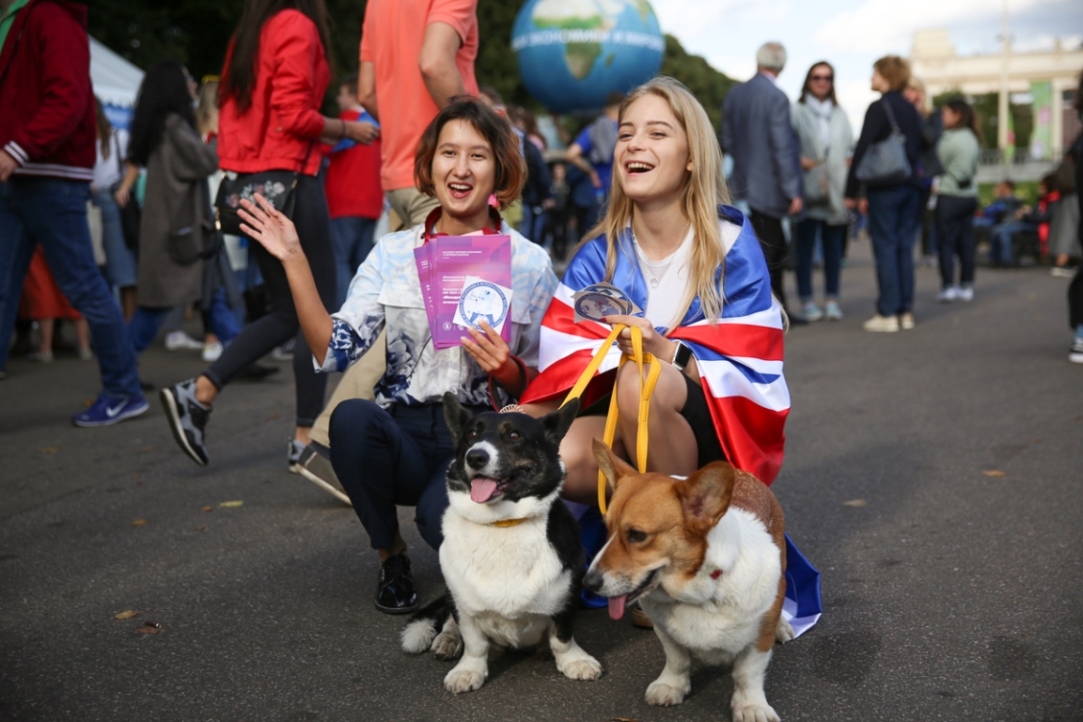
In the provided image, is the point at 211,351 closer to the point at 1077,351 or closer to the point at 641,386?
the point at 641,386

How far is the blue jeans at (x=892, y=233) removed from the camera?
31.4 feet

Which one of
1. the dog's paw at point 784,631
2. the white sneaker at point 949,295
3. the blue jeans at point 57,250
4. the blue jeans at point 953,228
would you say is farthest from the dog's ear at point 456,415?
the white sneaker at point 949,295

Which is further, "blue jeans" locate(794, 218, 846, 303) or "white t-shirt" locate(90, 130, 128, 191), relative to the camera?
"blue jeans" locate(794, 218, 846, 303)

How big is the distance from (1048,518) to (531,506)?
2.57 meters

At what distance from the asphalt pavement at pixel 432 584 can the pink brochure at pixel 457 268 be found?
99 cm

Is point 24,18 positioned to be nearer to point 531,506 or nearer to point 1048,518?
point 531,506

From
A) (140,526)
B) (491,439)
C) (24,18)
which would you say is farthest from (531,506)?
(24,18)

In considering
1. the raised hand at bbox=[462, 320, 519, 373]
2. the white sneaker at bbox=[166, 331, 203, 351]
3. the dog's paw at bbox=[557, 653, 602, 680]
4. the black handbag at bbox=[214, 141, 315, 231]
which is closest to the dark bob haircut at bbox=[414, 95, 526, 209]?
the raised hand at bbox=[462, 320, 519, 373]

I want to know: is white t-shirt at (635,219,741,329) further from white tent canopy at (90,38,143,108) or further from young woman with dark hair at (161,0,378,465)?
white tent canopy at (90,38,143,108)

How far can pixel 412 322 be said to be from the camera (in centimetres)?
362

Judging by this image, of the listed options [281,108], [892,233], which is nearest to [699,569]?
[281,108]

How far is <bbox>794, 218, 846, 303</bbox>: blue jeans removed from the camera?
1075 centimetres

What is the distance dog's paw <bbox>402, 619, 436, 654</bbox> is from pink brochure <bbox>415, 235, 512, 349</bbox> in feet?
2.90

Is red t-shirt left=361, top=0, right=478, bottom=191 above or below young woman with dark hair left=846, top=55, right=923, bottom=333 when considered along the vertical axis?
above
